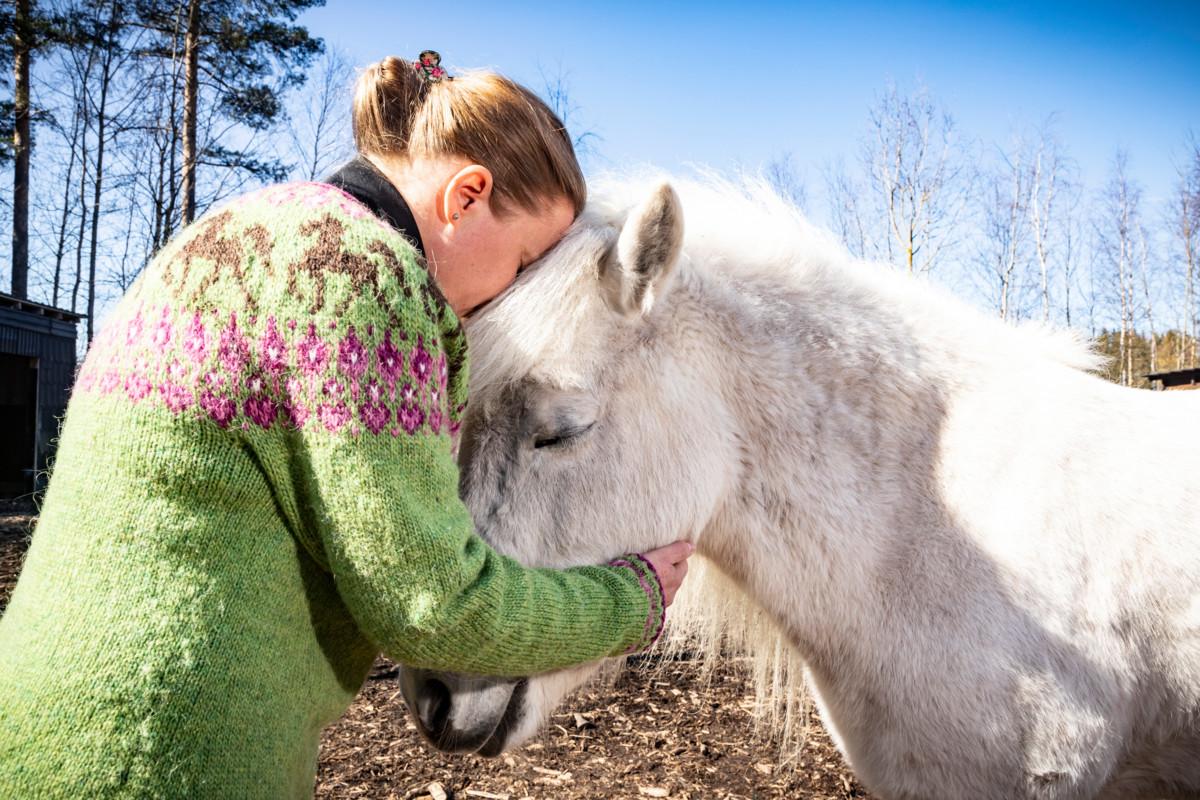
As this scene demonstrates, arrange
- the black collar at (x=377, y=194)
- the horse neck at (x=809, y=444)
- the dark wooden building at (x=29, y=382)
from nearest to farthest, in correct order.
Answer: the black collar at (x=377, y=194) → the horse neck at (x=809, y=444) → the dark wooden building at (x=29, y=382)

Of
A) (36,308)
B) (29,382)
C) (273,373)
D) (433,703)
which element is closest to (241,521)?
(273,373)

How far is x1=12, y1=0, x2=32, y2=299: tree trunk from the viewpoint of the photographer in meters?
15.8

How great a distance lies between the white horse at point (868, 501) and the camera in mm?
1739

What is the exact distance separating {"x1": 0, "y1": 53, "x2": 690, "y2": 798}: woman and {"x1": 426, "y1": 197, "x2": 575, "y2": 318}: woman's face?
0.37m

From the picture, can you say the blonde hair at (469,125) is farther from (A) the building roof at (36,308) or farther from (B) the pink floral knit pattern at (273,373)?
(A) the building roof at (36,308)

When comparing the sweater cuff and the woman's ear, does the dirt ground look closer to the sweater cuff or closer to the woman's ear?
the sweater cuff

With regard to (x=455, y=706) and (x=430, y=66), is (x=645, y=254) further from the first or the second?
(x=455, y=706)

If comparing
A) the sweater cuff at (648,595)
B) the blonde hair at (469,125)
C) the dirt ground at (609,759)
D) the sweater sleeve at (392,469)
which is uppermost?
A: the blonde hair at (469,125)

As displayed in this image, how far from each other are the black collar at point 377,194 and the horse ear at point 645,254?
0.49m

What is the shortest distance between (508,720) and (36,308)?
61.1ft

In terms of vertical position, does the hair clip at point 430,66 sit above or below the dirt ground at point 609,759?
above

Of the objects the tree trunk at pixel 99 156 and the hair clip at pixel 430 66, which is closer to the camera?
the hair clip at pixel 430 66

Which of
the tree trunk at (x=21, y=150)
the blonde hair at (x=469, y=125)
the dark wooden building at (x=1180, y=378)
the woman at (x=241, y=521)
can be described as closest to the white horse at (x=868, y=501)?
the blonde hair at (x=469, y=125)

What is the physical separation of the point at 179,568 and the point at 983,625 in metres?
1.75
